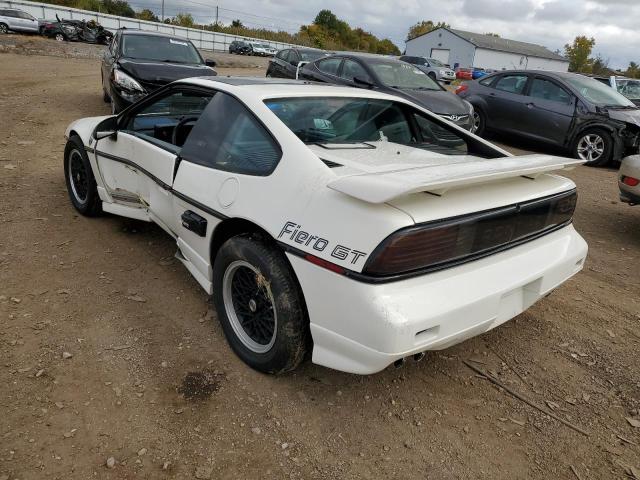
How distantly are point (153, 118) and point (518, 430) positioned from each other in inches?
134

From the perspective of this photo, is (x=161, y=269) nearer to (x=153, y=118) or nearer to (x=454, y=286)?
(x=153, y=118)

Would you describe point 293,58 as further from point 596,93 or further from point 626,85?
point 626,85

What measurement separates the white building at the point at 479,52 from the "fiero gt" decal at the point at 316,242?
62171 millimetres

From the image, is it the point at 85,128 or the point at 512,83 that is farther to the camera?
the point at 512,83

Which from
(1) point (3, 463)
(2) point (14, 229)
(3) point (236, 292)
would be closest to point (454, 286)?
(3) point (236, 292)

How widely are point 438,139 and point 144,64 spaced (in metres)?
6.20

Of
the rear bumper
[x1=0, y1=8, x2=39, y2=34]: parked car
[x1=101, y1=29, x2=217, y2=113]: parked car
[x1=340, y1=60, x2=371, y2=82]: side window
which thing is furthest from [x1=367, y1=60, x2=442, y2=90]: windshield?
[x1=0, y1=8, x2=39, y2=34]: parked car

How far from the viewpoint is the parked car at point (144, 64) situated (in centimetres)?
768

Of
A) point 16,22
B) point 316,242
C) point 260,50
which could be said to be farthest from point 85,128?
point 260,50

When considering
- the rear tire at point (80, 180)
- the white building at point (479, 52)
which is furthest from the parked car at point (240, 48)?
the rear tire at point (80, 180)

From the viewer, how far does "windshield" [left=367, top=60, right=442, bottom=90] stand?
27.7ft

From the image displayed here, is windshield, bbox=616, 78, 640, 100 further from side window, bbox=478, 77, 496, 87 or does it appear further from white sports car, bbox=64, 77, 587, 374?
white sports car, bbox=64, 77, 587, 374

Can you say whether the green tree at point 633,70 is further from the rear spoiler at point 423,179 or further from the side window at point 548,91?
the rear spoiler at point 423,179

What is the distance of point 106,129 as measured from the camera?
12.8ft
